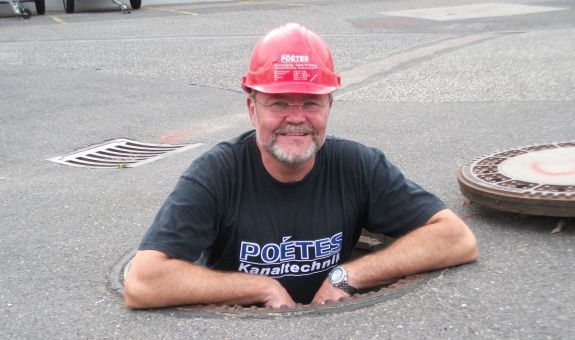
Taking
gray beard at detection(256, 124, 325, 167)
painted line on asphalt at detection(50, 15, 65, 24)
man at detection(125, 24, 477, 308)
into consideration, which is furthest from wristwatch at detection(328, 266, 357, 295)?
painted line on asphalt at detection(50, 15, 65, 24)

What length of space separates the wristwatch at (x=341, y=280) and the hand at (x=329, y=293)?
0.02 metres

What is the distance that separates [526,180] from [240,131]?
3547 millimetres

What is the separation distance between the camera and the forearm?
330cm

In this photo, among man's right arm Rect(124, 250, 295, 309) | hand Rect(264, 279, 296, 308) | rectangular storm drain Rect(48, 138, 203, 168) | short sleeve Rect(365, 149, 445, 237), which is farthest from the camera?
rectangular storm drain Rect(48, 138, 203, 168)

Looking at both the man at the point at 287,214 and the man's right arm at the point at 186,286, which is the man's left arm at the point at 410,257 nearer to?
the man at the point at 287,214

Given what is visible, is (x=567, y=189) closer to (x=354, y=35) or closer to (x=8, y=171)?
(x=8, y=171)

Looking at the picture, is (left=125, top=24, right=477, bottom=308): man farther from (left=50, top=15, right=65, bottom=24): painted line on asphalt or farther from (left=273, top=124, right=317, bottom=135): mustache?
(left=50, top=15, right=65, bottom=24): painted line on asphalt

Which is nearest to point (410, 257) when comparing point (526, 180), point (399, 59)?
point (526, 180)

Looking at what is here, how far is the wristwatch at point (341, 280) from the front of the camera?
10.8 feet

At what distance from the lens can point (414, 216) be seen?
11.1ft

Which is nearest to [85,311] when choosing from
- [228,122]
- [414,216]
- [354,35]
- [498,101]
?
[414,216]

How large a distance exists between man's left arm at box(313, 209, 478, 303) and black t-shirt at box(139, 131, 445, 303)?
0.08 metres

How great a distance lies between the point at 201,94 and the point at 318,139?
6.04m

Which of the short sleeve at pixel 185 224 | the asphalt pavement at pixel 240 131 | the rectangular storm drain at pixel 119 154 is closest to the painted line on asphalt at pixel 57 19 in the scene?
the asphalt pavement at pixel 240 131
